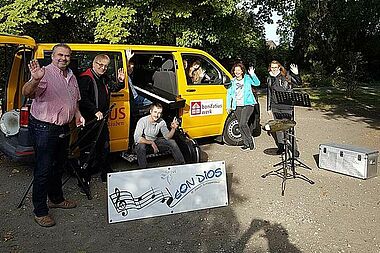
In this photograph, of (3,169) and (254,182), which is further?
(3,169)

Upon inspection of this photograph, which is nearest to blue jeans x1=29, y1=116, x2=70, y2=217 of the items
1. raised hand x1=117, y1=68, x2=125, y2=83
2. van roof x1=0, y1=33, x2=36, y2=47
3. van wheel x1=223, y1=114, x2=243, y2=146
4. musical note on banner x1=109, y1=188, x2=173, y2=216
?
musical note on banner x1=109, y1=188, x2=173, y2=216

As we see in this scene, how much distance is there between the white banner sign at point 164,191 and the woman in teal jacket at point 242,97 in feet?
8.60

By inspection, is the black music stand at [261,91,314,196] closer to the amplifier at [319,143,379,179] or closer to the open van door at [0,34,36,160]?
the amplifier at [319,143,379,179]

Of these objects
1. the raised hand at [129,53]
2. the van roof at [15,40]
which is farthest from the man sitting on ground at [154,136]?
the van roof at [15,40]

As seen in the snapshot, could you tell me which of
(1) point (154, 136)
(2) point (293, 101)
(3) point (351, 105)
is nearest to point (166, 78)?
(1) point (154, 136)

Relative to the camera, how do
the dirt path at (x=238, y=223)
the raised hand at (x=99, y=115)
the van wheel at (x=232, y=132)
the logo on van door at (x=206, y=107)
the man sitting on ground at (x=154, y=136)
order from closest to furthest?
1. the dirt path at (x=238, y=223)
2. the raised hand at (x=99, y=115)
3. the man sitting on ground at (x=154, y=136)
4. the logo on van door at (x=206, y=107)
5. the van wheel at (x=232, y=132)

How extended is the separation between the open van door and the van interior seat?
2.21m

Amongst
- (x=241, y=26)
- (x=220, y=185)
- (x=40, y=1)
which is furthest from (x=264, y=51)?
(x=220, y=185)

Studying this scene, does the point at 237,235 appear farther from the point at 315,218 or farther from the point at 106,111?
the point at 106,111

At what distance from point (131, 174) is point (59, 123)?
0.99 m

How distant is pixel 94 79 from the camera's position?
547cm

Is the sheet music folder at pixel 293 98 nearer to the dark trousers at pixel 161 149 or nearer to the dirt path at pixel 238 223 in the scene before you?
the dirt path at pixel 238 223

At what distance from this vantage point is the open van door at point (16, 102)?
551 cm

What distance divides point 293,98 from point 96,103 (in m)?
3.02
